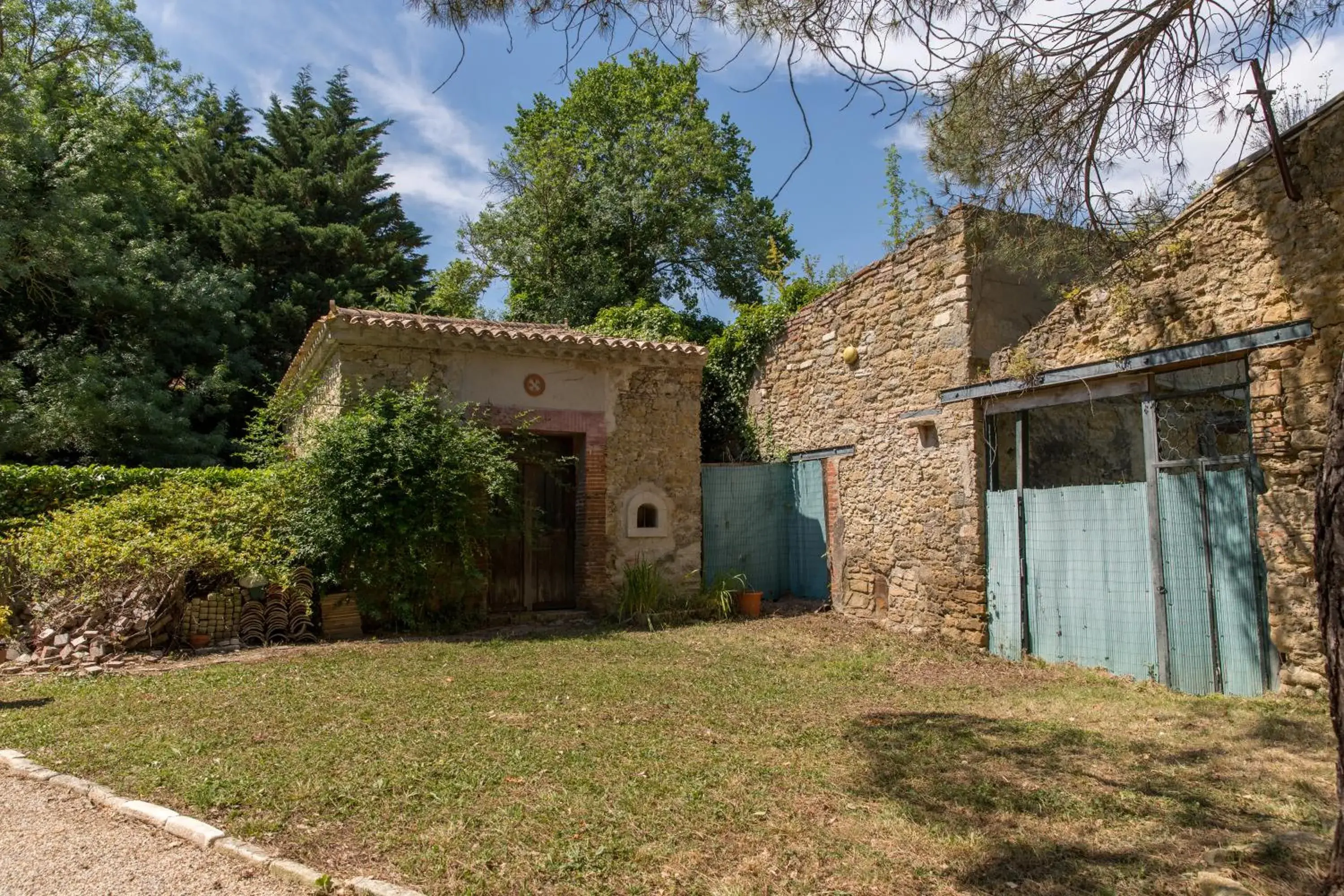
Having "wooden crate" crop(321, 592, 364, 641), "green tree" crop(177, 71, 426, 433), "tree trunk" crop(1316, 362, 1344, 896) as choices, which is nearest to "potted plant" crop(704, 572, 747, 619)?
"wooden crate" crop(321, 592, 364, 641)

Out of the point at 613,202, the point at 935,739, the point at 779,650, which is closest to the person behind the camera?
the point at 935,739

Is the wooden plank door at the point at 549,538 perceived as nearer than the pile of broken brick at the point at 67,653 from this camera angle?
No

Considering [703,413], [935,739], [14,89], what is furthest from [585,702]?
[14,89]

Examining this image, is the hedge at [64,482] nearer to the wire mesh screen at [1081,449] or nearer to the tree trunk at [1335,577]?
the wire mesh screen at [1081,449]

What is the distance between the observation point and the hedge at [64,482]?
32.6 ft

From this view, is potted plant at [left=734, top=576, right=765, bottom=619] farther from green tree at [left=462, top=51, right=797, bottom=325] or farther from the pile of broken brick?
green tree at [left=462, top=51, right=797, bottom=325]

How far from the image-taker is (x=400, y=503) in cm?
901

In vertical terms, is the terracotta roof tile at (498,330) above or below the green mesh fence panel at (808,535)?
above

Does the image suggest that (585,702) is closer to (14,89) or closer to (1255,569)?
(1255,569)

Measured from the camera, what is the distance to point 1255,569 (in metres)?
5.89

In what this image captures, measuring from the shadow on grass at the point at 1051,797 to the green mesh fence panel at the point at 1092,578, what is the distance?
1.85 m

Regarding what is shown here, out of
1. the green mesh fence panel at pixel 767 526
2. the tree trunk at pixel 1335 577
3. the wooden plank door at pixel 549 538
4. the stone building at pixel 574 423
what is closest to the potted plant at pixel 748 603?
the green mesh fence panel at pixel 767 526

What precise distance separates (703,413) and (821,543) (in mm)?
3224

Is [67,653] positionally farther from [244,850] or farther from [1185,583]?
[1185,583]
